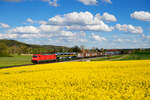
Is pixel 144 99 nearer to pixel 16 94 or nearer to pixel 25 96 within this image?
pixel 25 96

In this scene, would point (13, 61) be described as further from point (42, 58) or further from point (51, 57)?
point (42, 58)

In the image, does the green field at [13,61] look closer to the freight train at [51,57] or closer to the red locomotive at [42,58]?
the red locomotive at [42,58]

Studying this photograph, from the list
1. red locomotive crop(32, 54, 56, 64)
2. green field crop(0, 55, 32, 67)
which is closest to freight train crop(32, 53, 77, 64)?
red locomotive crop(32, 54, 56, 64)

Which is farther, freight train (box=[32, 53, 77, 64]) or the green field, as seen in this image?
the green field

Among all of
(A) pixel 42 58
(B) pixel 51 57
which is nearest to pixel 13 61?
(B) pixel 51 57

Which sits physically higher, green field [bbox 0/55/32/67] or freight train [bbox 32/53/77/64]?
freight train [bbox 32/53/77/64]

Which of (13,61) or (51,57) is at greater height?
(51,57)

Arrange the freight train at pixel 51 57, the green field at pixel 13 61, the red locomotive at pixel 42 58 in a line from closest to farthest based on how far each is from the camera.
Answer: the red locomotive at pixel 42 58, the freight train at pixel 51 57, the green field at pixel 13 61

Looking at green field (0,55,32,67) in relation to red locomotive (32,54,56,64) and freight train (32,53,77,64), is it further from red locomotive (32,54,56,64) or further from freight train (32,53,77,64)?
freight train (32,53,77,64)

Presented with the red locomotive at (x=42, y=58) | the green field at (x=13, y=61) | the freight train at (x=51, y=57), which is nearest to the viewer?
the red locomotive at (x=42, y=58)

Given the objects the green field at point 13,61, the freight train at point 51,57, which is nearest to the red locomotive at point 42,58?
the freight train at point 51,57

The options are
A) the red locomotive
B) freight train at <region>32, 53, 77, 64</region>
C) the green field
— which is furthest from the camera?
the green field

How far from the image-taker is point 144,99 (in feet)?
22.9

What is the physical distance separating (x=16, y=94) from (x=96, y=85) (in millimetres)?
4489
